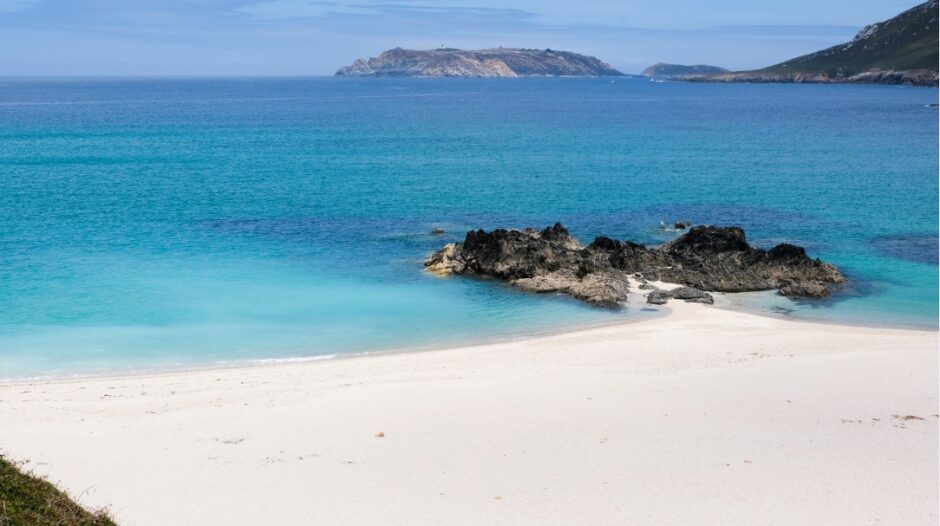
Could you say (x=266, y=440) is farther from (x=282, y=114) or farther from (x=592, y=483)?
(x=282, y=114)

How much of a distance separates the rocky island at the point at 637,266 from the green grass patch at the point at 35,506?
62.2 feet

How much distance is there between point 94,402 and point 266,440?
485 centimetres

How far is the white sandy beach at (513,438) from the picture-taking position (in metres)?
13.7

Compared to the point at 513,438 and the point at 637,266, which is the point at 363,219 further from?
the point at 513,438

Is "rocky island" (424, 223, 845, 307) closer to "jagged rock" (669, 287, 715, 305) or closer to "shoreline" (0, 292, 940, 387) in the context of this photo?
"jagged rock" (669, 287, 715, 305)

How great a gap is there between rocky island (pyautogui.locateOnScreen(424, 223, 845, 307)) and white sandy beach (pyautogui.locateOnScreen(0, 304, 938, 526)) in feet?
20.1

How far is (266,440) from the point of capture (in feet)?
53.9

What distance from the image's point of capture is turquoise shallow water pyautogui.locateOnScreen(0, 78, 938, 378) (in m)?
26.5

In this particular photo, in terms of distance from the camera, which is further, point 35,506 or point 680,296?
point 680,296

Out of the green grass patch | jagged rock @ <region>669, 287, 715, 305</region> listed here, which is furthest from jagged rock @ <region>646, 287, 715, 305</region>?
the green grass patch

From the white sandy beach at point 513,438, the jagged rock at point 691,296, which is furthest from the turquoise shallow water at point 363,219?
the white sandy beach at point 513,438

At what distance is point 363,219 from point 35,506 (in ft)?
105

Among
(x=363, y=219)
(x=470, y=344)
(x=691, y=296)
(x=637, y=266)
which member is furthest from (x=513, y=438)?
(x=363, y=219)

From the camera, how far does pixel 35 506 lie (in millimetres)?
11250
